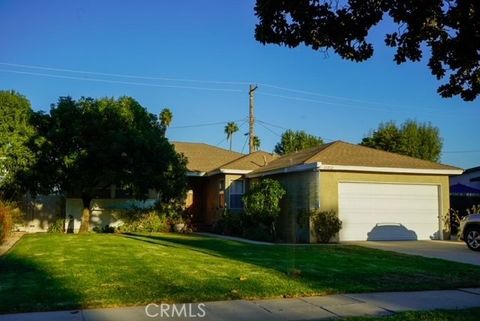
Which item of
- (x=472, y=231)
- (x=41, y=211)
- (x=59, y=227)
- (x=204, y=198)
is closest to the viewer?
(x=472, y=231)

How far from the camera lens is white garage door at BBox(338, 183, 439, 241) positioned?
69.4 ft

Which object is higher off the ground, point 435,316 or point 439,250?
point 439,250

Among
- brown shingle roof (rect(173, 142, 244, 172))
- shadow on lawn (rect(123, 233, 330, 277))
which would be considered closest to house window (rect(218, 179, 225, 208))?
brown shingle roof (rect(173, 142, 244, 172))

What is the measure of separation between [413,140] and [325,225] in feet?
95.4

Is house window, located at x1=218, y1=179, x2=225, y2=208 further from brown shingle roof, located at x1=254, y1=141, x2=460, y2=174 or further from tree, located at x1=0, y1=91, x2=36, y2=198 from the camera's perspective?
tree, located at x1=0, y1=91, x2=36, y2=198

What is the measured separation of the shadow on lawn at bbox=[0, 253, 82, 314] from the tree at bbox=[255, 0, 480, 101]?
4758 mm

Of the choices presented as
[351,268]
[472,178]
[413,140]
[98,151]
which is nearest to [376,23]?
[351,268]

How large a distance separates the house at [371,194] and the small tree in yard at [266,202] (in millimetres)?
752

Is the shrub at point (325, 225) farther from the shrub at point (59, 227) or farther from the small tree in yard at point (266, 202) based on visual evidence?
the shrub at point (59, 227)

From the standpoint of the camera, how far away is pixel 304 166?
2130 centimetres

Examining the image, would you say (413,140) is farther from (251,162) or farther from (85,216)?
(85,216)

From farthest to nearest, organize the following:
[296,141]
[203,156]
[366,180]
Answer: [296,141], [203,156], [366,180]

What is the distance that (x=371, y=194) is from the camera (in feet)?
70.8

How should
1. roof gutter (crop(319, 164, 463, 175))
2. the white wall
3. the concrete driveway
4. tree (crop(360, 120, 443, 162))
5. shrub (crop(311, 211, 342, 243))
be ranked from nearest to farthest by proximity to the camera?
the concrete driveway → shrub (crop(311, 211, 342, 243)) → roof gutter (crop(319, 164, 463, 175)) → the white wall → tree (crop(360, 120, 443, 162))
